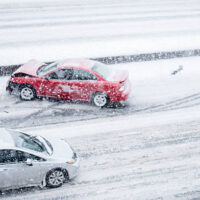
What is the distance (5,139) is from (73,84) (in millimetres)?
4412

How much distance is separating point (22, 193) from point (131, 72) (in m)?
9.08

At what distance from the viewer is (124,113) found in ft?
37.7

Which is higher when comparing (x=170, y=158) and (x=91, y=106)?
(x=91, y=106)

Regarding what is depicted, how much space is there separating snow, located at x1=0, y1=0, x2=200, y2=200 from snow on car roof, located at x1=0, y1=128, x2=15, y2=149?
45.3 inches

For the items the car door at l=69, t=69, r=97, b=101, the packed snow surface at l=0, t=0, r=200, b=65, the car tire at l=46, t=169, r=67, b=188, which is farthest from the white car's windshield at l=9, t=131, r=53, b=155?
the packed snow surface at l=0, t=0, r=200, b=65

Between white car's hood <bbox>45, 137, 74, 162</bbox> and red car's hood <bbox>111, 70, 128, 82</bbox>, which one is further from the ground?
red car's hood <bbox>111, 70, 128, 82</bbox>

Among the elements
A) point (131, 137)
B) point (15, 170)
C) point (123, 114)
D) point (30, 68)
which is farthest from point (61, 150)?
point (30, 68)

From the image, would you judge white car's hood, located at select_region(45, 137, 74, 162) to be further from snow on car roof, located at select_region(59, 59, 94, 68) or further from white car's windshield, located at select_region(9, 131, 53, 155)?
snow on car roof, located at select_region(59, 59, 94, 68)

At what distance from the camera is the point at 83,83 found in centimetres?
1155

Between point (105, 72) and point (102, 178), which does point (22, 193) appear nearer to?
point (102, 178)

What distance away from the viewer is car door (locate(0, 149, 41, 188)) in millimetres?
7180

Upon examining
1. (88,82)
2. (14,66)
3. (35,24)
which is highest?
(35,24)

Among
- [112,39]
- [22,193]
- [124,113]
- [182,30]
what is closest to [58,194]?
[22,193]

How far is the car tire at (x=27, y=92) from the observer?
11.9m
